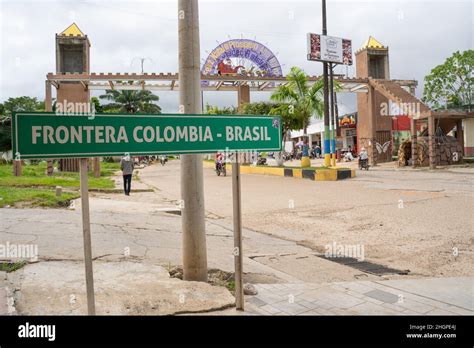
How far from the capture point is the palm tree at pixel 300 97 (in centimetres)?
2167

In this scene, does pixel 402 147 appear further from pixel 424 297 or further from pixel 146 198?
pixel 424 297

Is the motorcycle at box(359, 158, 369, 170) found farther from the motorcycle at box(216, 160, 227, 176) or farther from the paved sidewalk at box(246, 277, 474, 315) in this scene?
the paved sidewalk at box(246, 277, 474, 315)

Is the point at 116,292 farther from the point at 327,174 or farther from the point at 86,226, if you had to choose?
the point at 327,174

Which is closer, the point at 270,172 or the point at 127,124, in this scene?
the point at 127,124

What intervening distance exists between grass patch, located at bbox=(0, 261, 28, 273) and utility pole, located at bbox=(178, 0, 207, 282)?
205cm

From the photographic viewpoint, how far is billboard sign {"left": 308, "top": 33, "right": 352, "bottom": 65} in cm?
1947

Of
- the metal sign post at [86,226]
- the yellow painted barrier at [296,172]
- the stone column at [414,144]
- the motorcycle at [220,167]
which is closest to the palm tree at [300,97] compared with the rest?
the yellow painted barrier at [296,172]

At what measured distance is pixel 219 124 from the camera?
10.9ft

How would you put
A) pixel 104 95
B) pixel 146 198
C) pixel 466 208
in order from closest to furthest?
pixel 466 208 → pixel 146 198 → pixel 104 95

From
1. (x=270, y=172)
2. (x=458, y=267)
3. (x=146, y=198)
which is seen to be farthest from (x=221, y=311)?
(x=270, y=172)

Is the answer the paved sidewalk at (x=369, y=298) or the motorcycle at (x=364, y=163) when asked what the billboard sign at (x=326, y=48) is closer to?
the motorcycle at (x=364, y=163)

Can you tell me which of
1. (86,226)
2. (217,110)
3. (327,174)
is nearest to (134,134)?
(86,226)
